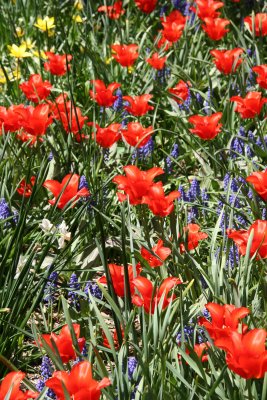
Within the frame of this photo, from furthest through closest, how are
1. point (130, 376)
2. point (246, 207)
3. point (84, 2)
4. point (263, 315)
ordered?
point (84, 2), point (246, 207), point (263, 315), point (130, 376)

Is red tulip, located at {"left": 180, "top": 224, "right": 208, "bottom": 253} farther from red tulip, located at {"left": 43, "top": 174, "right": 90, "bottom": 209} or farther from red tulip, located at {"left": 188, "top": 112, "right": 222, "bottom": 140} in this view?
red tulip, located at {"left": 188, "top": 112, "right": 222, "bottom": 140}

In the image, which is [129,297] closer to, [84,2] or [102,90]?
[102,90]

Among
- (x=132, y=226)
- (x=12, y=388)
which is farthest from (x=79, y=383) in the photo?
(x=132, y=226)

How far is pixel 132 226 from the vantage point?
305 cm

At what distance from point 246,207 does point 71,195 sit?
706 mm

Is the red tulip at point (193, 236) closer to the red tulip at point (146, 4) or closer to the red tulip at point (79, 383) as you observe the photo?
the red tulip at point (79, 383)

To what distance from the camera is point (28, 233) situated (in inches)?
124

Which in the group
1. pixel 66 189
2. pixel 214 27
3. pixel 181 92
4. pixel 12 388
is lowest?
pixel 12 388

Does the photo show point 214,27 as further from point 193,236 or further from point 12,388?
point 12,388

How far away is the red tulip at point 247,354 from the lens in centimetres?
181

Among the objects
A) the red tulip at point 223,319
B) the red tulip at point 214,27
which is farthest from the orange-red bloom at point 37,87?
the red tulip at point 223,319

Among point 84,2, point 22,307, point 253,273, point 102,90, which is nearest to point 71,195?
point 22,307

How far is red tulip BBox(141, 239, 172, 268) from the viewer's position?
2520mm

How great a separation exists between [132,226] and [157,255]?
Result: 20.5 inches
